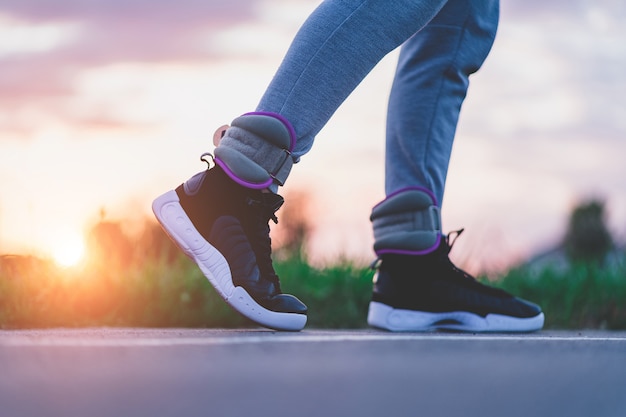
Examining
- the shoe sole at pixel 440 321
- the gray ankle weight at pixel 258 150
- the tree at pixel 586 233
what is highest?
the tree at pixel 586 233

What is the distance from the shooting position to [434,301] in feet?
8.56

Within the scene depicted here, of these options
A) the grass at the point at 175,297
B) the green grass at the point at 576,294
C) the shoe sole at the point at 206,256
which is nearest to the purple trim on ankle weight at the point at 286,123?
the shoe sole at the point at 206,256

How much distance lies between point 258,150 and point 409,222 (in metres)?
0.73

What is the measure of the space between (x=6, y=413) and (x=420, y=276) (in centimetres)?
158

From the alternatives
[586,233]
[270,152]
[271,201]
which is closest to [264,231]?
[271,201]

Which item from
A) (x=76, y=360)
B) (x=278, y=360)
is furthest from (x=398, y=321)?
(x=76, y=360)

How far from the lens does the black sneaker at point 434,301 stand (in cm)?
260

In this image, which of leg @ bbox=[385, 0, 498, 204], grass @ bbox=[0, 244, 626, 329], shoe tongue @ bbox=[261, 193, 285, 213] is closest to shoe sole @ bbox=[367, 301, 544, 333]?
leg @ bbox=[385, 0, 498, 204]

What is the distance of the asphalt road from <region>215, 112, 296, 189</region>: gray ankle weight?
0.60 m

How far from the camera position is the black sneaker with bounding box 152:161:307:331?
81.4 inches

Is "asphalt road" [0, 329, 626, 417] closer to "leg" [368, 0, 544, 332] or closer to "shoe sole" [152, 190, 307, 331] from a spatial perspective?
"shoe sole" [152, 190, 307, 331]

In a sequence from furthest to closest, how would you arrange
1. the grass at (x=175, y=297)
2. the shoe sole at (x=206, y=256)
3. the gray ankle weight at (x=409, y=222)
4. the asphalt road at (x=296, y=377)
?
the grass at (x=175, y=297) → the gray ankle weight at (x=409, y=222) → the shoe sole at (x=206, y=256) → the asphalt road at (x=296, y=377)

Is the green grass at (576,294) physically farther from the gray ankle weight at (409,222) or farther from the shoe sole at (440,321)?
the gray ankle weight at (409,222)

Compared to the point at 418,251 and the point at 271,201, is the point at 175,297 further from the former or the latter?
the point at 271,201
